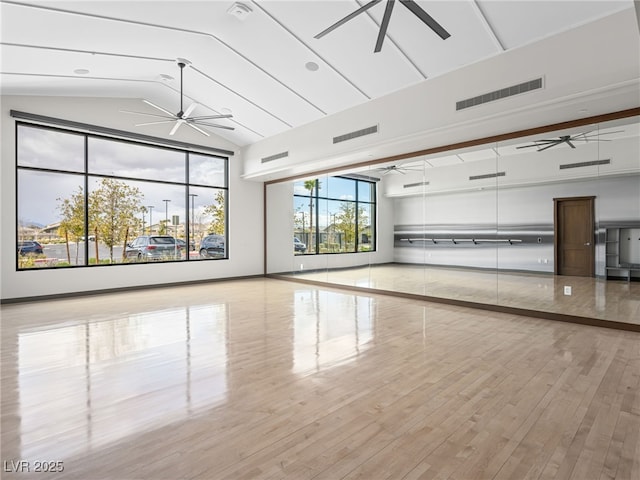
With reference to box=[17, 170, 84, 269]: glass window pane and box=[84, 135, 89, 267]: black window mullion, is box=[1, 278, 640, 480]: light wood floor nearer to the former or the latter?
box=[17, 170, 84, 269]: glass window pane

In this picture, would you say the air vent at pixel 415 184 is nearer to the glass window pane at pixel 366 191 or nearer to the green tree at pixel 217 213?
the glass window pane at pixel 366 191

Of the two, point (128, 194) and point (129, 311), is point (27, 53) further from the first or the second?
point (129, 311)

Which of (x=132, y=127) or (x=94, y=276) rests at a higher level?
(x=132, y=127)

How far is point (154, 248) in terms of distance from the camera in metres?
9.06

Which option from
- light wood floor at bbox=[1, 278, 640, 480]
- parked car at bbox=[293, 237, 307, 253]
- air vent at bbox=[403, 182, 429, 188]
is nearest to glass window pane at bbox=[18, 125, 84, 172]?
light wood floor at bbox=[1, 278, 640, 480]

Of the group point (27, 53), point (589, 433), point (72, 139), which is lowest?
point (589, 433)

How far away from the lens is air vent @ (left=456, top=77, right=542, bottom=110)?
5.05m

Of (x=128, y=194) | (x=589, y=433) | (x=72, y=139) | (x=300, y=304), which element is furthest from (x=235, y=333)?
(x=72, y=139)

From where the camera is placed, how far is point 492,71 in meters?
5.43

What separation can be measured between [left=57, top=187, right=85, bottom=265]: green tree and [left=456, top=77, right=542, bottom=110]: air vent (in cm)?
787

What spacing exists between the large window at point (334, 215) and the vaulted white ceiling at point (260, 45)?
208 cm

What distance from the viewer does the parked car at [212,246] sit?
32.7ft

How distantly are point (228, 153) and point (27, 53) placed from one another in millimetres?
5118

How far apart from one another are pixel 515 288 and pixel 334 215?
467 centimetres
